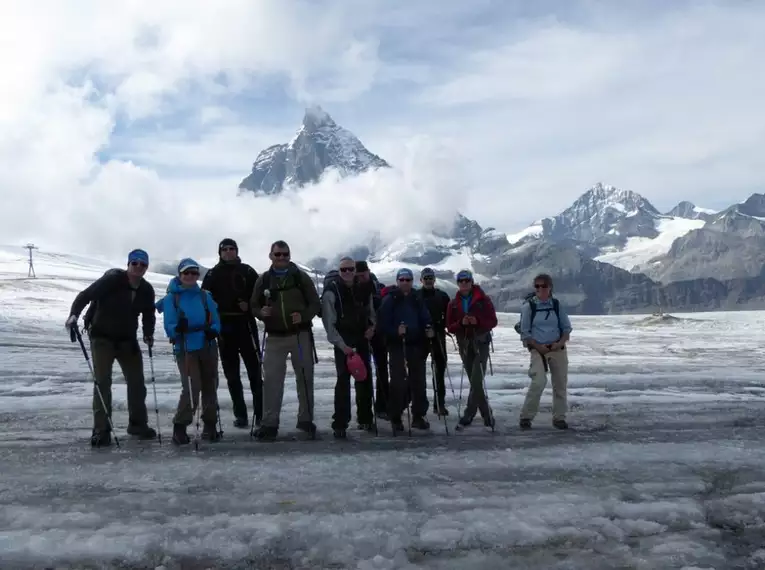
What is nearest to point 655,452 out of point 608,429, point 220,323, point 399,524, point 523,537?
point 608,429

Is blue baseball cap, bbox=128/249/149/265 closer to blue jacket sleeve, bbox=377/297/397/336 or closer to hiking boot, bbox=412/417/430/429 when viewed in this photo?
blue jacket sleeve, bbox=377/297/397/336

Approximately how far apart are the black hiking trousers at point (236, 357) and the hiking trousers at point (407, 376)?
214 cm

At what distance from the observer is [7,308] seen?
4006cm

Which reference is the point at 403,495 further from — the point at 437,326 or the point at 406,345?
Answer: the point at 437,326

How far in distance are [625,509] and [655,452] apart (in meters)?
2.44

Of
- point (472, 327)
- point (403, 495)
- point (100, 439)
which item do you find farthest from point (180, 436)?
point (472, 327)

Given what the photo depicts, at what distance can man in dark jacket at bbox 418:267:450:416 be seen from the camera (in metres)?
11.8

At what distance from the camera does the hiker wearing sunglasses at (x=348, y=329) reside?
9875mm

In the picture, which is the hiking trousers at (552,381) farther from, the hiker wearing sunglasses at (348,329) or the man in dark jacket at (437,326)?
the hiker wearing sunglasses at (348,329)

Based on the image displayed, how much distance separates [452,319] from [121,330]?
5.14 metres

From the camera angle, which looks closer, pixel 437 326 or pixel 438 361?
pixel 438 361

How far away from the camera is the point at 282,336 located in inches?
387

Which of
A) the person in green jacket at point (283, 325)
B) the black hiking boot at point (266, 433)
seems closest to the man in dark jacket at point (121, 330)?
the black hiking boot at point (266, 433)

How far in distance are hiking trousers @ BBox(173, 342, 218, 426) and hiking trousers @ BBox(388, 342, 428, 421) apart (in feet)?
8.71
